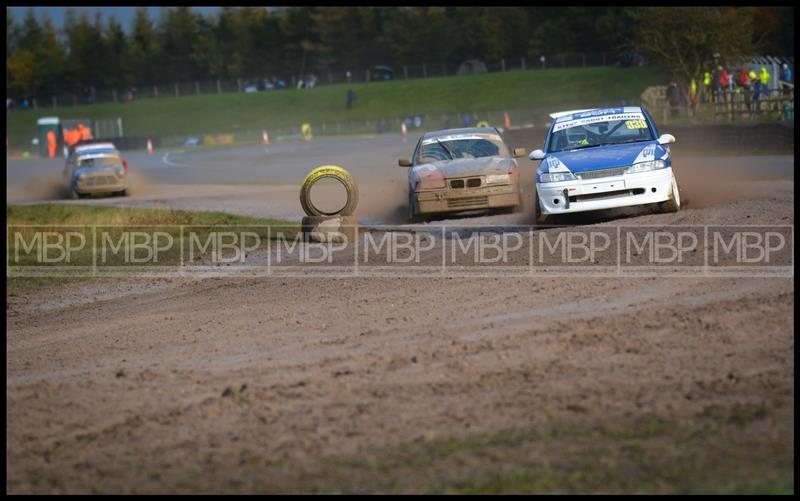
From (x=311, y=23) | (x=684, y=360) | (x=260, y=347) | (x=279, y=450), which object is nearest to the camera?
(x=279, y=450)

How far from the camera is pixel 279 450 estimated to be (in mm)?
6500

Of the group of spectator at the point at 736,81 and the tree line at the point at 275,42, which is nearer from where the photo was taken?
the group of spectator at the point at 736,81

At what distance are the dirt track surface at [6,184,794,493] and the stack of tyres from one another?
21.8 feet

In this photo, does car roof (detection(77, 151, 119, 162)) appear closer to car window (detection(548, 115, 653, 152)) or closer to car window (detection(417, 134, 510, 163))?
car window (detection(417, 134, 510, 163))

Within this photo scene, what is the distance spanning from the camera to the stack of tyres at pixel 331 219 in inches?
712

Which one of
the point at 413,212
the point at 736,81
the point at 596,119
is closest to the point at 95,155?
the point at 413,212

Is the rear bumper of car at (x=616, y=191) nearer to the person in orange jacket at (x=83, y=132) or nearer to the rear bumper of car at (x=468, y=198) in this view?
the rear bumper of car at (x=468, y=198)

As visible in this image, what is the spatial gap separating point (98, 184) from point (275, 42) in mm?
100971

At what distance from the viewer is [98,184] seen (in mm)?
32719

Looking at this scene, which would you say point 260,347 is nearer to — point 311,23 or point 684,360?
point 684,360

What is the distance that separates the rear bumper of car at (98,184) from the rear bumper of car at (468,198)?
55.4 feet

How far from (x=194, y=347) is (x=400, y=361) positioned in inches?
93.3

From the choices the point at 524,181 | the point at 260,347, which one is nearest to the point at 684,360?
the point at 260,347

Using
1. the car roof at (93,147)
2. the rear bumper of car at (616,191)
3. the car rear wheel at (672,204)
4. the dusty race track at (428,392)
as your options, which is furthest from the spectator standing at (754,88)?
the dusty race track at (428,392)
